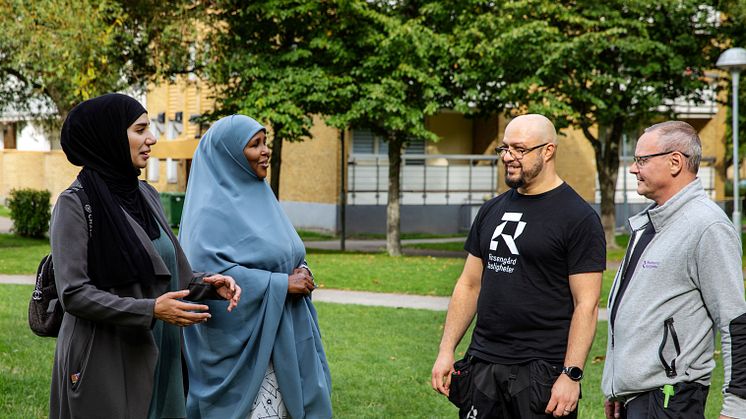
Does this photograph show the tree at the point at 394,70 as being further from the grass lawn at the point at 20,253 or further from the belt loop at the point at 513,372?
the belt loop at the point at 513,372

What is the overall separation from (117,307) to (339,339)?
7.01m

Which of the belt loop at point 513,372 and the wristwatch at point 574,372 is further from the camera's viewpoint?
the belt loop at point 513,372

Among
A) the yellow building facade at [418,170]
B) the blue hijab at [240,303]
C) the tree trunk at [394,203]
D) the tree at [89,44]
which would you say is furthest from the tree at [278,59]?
the blue hijab at [240,303]

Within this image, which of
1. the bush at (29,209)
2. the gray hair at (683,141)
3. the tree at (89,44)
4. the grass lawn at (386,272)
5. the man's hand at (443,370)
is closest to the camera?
the gray hair at (683,141)

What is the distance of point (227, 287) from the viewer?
4352 millimetres

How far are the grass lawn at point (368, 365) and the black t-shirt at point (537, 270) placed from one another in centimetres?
309

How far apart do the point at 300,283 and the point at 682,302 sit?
180 centimetres

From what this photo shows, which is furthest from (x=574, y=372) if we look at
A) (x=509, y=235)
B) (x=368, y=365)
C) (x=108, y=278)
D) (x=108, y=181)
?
(x=368, y=365)

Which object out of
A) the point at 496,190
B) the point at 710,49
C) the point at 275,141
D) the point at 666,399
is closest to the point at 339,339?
the point at 666,399

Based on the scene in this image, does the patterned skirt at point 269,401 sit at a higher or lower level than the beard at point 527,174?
lower

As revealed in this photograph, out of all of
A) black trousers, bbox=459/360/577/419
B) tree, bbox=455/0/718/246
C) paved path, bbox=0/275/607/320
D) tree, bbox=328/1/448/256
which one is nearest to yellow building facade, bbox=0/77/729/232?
tree, bbox=455/0/718/246

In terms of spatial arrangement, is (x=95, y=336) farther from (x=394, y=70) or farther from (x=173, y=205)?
(x=173, y=205)

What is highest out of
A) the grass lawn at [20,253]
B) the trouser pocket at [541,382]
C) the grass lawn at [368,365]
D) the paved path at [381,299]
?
the trouser pocket at [541,382]

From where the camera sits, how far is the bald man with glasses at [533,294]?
4.12 metres
